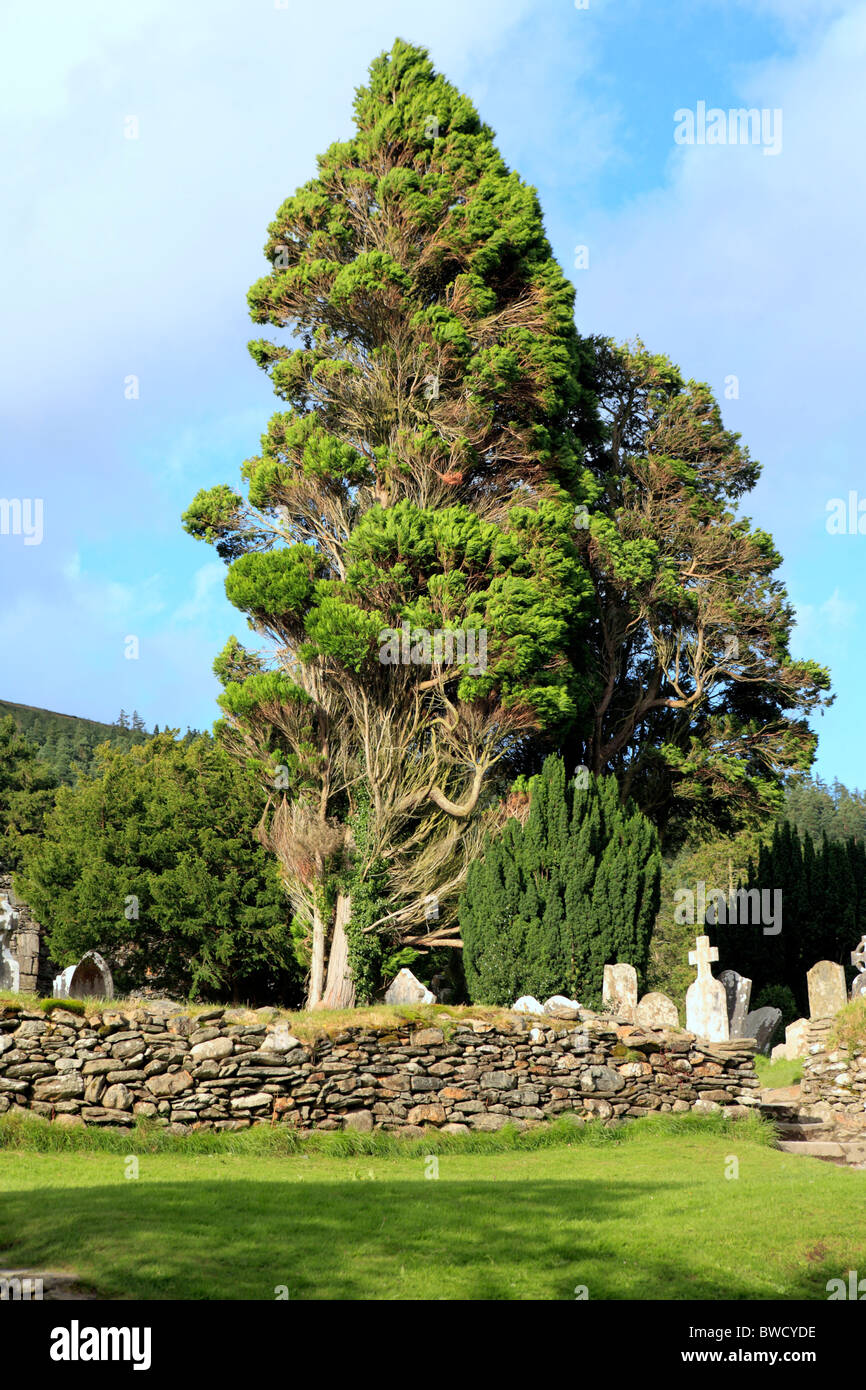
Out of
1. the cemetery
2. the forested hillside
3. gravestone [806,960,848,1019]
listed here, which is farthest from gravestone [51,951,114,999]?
the forested hillside

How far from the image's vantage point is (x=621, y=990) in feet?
56.3

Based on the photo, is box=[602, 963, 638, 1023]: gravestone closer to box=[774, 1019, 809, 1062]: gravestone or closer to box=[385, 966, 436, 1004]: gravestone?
box=[385, 966, 436, 1004]: gravestone

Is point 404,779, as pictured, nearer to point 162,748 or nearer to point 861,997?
point 861,997

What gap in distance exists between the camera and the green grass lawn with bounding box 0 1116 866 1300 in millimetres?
7180

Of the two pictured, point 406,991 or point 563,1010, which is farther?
point 406,991

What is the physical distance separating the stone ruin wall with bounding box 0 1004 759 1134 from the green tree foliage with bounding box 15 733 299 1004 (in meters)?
9.75

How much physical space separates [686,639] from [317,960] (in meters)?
11.6

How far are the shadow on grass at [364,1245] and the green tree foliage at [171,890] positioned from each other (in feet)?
45.5

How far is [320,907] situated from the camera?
22484mm

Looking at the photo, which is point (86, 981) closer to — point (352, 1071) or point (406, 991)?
point (352, 1071)

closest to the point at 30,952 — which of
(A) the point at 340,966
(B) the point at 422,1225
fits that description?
(A) the point at 340,966

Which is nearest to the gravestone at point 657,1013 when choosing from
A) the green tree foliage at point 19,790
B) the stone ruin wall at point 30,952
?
the stone ruin wall at point 30,952

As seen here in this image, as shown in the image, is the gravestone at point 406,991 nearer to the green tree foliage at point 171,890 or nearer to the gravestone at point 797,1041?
the green tree foliage at point 171,890
